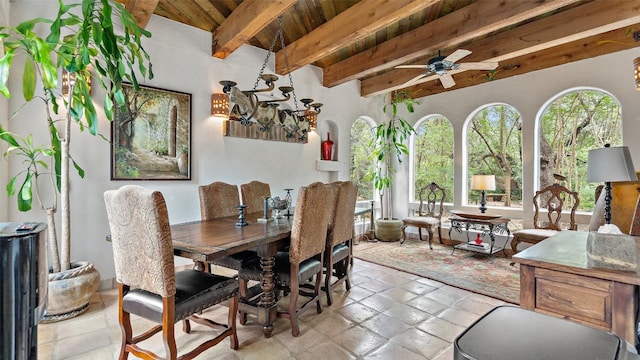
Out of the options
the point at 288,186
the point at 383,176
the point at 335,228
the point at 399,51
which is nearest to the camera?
the point at 335,228

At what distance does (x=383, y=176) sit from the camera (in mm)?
6043

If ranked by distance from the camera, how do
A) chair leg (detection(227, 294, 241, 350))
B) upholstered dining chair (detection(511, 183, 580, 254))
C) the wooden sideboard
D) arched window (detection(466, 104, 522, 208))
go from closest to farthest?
the wooden sideboard
chair leg (detection(227, 294, 241, 350))
upholstered dining chair (detection(511, 183, 580, 254))
arched window (detection(466, 104, 522, 208))

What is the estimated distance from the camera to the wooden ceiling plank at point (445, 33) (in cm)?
284

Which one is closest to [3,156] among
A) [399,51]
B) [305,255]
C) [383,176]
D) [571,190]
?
[305,255]

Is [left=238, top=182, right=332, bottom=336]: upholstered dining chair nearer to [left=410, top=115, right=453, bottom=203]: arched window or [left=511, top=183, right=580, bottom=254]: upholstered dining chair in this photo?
[left=511, top=183, right=580, bottom=254]: upholstered dining chair

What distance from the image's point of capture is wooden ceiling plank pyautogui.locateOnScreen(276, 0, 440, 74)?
286 centimetres

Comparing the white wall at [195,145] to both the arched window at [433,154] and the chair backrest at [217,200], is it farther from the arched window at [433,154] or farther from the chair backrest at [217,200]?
the arched window at [433,154]

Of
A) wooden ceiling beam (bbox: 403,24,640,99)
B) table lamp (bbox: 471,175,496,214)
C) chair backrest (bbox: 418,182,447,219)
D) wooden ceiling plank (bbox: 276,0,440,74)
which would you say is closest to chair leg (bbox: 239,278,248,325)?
wooden ceiling plank (bbox: 276,0,440,74)

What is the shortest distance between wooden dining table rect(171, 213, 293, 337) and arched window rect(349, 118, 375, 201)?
333cm

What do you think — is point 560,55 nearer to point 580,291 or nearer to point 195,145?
point 580,291

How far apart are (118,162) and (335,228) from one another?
7.78ft

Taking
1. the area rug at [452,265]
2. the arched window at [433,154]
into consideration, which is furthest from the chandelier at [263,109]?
the arched window at [433,154]

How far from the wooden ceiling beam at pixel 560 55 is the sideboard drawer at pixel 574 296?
13.2 feet

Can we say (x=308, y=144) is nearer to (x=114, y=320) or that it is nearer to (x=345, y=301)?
(x=345, y=301)
